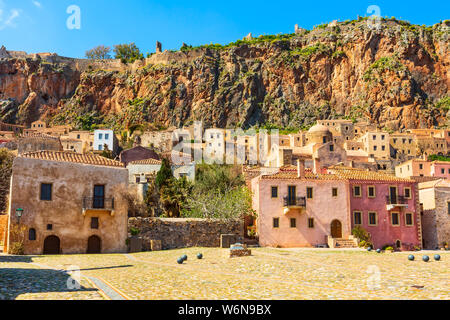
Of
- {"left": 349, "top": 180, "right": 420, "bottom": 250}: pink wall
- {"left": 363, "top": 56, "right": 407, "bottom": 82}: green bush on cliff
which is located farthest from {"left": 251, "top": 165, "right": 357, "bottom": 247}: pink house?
{"left": 363, "top": 56, "right": 407, "bottom": 82}: green bush on cliff

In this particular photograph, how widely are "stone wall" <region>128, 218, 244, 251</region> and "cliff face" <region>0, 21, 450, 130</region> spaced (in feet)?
271

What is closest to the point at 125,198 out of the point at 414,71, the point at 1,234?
the point at 1,234

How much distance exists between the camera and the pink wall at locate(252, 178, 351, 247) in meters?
37.5

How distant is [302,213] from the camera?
125 feet

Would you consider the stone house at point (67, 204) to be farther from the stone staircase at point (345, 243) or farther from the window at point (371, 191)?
the window at point (371, 191)

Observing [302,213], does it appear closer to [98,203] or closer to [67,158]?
[98,203]

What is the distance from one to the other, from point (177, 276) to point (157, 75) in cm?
11495

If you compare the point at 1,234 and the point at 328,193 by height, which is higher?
the point at 328,193

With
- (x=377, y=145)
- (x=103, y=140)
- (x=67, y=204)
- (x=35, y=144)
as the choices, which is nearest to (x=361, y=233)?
(x=67, y=204)

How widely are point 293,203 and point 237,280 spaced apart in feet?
74.8

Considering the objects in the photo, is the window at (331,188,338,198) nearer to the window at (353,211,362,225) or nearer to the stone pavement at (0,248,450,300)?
the window at (353,211,362,225)

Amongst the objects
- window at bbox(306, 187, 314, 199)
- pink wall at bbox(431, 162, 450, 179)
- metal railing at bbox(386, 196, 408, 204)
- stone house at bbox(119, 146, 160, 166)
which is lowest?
metal railing at bbox(386, 196, 408, 204)
